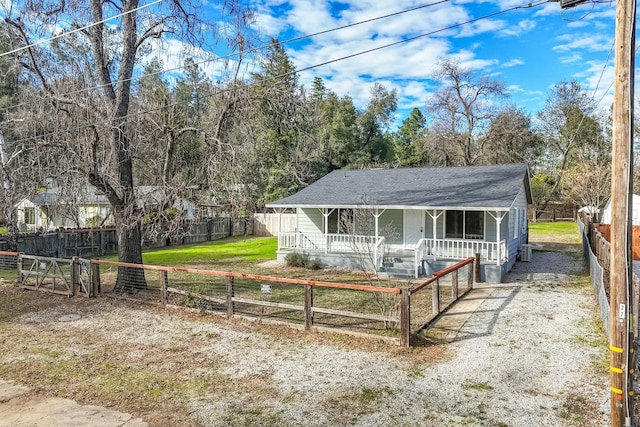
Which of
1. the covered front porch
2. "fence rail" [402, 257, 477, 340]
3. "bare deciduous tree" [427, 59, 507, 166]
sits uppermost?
"bare deciduous tree" [427, 59, 507, 166]

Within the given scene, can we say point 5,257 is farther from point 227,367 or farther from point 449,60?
point 449,60

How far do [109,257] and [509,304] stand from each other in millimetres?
17580

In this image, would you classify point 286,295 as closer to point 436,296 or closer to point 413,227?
point 436,296

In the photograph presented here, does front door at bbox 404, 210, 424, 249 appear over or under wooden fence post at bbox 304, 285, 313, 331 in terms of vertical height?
over

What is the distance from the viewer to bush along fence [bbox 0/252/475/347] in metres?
8.12

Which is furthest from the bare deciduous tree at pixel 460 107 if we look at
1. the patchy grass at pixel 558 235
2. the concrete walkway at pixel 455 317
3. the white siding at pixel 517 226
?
the concrete walkway at pixel 455 317

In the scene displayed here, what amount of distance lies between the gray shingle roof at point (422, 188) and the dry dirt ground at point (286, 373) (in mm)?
5553

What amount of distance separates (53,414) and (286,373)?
293 centimetres

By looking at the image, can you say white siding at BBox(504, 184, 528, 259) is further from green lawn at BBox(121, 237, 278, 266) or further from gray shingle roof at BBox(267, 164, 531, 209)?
green lawn at BBox(121, 237, 278, 266)

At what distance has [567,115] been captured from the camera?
44594mm

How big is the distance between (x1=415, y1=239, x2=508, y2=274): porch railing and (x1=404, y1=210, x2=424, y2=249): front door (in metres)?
0.94

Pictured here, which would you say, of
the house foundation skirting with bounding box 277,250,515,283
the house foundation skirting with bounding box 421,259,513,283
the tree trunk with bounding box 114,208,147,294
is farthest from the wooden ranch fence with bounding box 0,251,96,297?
the house foundation skirting with bounding box 421,259,513,283

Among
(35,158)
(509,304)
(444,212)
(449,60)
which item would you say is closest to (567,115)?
(449,60)

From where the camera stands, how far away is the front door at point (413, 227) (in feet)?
54.9
